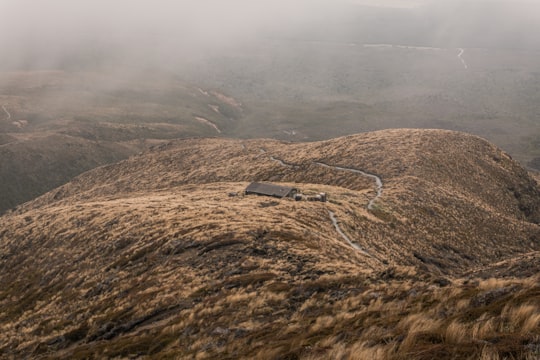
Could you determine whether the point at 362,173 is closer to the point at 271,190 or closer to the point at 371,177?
the point at 371,177

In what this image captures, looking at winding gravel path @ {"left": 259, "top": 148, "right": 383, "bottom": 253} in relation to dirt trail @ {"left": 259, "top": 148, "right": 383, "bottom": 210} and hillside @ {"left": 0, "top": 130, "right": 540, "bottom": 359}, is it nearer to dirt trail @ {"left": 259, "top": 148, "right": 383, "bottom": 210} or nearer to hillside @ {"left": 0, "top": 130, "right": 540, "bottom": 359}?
dirt trail @ {"left": 259, "top": 148, "right": 383, "bottom": 210}

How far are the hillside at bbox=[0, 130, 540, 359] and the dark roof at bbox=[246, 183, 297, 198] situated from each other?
2825 millimetres

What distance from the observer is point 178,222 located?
148 ft

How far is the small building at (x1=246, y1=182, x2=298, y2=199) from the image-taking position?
57812mm

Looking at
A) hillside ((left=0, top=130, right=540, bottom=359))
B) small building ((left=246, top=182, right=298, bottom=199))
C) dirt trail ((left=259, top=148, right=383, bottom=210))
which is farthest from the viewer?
dirt trail ((left=259, top=148, right=383, bottom=210))

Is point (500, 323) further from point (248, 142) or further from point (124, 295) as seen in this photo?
point (248, 142)

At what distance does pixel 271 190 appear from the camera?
5988 centimetres

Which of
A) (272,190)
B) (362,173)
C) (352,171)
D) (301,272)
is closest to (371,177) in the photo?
(362,173)

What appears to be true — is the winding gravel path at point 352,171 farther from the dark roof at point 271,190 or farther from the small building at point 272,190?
the dark roof at point 271,190


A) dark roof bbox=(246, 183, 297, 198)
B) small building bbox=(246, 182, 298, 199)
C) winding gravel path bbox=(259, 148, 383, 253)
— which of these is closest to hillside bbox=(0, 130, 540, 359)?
winding gravel path bbox=(259, 148, 383, 253)

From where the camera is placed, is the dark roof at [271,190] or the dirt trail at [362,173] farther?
the dirt trail at [362,173]

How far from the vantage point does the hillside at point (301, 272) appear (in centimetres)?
1421

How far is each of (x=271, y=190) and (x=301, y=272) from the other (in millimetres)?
32397

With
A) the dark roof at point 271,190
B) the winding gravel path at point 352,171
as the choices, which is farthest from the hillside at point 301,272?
the dark roof at point 271,190
